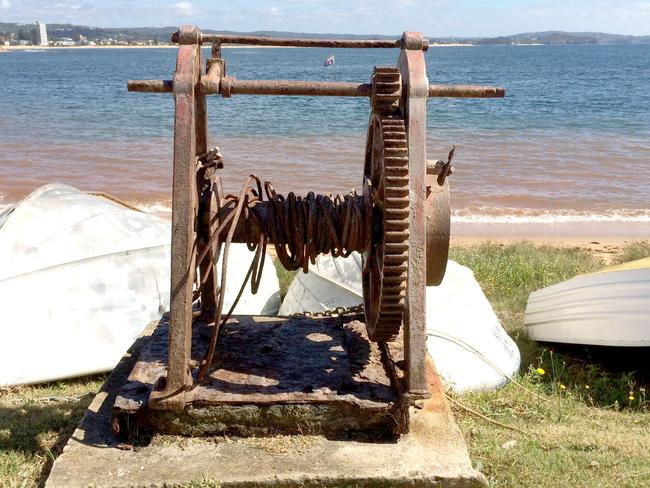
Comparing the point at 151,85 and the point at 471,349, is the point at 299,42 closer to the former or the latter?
the point at 151,85

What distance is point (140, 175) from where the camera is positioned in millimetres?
16438

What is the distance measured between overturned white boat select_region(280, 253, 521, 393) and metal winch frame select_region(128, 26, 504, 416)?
1.45 m

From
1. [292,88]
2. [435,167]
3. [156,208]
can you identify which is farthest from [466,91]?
[156,208]

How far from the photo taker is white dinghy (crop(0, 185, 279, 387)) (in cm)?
527

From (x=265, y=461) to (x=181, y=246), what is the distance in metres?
0.97

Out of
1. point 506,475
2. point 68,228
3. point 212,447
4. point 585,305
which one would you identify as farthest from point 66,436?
point 585,305

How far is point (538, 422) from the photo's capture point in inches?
174

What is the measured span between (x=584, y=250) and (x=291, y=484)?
8.00 metres

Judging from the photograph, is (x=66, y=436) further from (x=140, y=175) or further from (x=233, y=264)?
(x=140, y=175)

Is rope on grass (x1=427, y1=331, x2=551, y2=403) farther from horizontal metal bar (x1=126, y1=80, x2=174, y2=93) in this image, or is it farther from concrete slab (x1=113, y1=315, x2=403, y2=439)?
horizontal metal bar (x1=126, y1=80, x2=174, y2=93)

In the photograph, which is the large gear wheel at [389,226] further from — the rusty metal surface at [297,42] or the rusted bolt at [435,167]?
the rusty metal surface at [297,42]

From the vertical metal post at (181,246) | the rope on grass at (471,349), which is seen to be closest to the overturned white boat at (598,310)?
the rope on grass at (471,349)

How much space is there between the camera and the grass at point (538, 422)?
3.51 metres

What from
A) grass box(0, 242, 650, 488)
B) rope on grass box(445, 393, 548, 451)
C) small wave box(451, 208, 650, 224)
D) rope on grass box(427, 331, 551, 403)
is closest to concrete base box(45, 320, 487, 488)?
grass box(0, 242, 650, 488)
